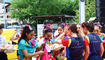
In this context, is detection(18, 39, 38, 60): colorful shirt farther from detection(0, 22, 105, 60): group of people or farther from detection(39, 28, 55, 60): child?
detection(39, 28, 55, 60): child

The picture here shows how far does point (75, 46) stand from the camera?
5.93 metres

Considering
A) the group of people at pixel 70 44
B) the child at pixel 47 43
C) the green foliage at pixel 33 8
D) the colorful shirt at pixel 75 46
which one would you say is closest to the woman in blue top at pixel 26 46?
the group of people at pixel 70 44

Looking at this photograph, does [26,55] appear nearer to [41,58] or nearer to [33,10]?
[41,58]

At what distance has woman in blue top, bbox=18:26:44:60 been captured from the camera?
17.9ft

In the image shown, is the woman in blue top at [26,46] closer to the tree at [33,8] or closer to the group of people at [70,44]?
the group of people at [70,44]

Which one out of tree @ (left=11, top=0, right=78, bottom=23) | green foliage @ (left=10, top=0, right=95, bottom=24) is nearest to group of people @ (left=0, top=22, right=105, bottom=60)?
green foliage @ (left=10, top=0, right=95, bottom=24)

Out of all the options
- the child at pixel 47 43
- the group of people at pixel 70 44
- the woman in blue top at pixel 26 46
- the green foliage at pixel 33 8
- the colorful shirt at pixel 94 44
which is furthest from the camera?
the green foliage at pixel 33 8

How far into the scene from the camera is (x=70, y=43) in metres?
5.89

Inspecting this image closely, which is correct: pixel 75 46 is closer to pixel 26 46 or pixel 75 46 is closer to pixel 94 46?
pixel 94 46

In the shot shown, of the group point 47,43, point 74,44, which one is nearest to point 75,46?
point 74,44

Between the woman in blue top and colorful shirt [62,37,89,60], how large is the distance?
26.5 inches

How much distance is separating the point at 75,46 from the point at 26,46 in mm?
1101

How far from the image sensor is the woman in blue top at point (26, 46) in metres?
5.45

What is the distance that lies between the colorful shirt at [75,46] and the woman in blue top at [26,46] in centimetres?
67
